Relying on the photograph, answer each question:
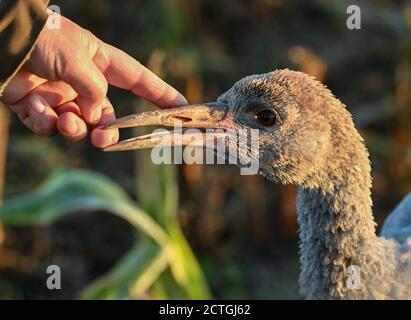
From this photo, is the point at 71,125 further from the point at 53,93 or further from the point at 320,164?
the point at 320,164

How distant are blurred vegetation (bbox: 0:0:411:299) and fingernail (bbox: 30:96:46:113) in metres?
1.90

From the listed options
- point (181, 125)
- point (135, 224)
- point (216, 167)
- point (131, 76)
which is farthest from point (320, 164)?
point (216, 167)

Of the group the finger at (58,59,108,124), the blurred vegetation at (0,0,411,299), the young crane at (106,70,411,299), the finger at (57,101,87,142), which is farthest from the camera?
the blurred vegetation at (0,0,411,299)

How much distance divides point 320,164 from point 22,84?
1143 mm

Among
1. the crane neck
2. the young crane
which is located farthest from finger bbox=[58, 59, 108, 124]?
the crane neck

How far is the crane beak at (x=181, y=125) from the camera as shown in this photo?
2.87m

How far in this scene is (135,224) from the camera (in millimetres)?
4488

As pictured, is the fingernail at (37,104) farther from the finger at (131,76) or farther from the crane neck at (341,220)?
the crane neck at (341,220)

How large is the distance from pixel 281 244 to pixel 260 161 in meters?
3.18

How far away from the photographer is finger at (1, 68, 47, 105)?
9.47 ft

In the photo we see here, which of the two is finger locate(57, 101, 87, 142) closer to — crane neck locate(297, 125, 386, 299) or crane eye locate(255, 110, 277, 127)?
crane eye locate(255, 110, 277, 127)

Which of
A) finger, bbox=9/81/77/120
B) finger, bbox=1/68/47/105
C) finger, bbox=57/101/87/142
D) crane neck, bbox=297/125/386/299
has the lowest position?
crane neck, bbox=297/125/386/299

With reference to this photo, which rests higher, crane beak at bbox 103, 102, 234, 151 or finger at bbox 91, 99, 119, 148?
crane beak at bbox 103, 102, 234, 151

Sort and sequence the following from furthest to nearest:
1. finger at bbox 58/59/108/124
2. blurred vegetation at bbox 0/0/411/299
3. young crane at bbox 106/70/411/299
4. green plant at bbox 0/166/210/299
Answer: blurred vegetation at bbox 0/0/411/299, green plant at bbox 0/166/210/299, young crane at bbox 106/70/411/299, finger at bbox 58/59/108/124
